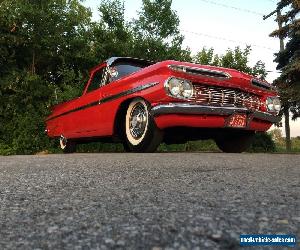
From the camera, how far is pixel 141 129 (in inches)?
218

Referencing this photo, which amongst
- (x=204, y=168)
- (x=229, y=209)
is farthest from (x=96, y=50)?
(x=229, y=209)

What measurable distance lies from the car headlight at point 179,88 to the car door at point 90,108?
1.82m

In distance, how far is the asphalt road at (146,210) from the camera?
127cm

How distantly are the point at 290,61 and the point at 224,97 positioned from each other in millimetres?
15548

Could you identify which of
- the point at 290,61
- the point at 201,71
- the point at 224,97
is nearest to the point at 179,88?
the point at 201,71

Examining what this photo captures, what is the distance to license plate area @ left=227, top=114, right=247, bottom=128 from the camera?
17.6 ft

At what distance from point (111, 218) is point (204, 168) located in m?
1.74

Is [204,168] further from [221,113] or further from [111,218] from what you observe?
[221,113]

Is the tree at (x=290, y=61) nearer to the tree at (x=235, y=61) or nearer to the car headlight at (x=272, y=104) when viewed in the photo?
the tree at (x=235, y=61)

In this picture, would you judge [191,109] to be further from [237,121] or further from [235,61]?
[235,61]

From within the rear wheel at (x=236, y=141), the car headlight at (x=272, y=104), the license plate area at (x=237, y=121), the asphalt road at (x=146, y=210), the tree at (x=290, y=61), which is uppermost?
the tree at (x=290, y=61)

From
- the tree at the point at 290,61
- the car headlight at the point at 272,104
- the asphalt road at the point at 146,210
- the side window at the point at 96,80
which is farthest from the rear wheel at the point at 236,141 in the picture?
the tree at the point at 290,61

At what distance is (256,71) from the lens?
14.3 m

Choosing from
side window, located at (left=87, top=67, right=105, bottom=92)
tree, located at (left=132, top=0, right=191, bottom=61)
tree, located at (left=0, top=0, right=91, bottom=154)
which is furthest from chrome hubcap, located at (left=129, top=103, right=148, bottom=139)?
tree, located at (left=132, top=0, right=191, bottom=61)
